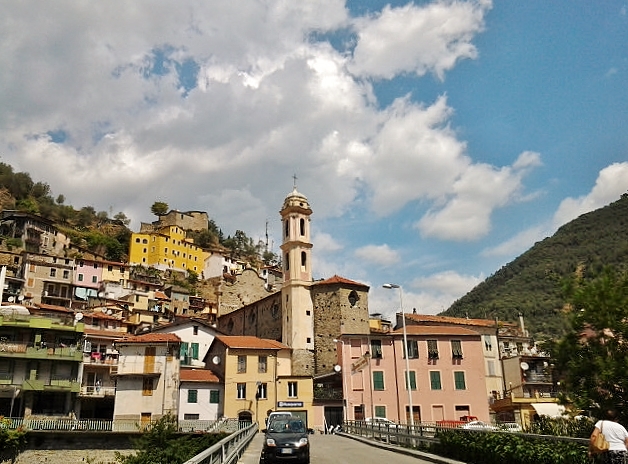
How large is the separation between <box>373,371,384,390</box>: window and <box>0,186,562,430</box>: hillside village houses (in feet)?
0.34

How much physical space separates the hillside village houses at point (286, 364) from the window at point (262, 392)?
0.10 m

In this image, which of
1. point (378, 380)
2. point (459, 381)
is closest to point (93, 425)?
point (378, 380)

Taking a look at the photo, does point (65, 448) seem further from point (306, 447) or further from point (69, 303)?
point (69, 303)

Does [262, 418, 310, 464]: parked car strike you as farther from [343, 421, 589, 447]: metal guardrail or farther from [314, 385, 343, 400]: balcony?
[314, 385, 343, 400]: balcony

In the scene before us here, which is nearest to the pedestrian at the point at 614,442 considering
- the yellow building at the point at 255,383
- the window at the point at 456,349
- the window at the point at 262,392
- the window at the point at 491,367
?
the yellow building at the point at 255,383

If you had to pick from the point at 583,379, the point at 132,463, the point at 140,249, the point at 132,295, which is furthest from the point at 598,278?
the point at 140,249

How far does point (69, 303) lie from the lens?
8125 cm

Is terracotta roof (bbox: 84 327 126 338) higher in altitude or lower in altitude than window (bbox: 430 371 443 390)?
higher

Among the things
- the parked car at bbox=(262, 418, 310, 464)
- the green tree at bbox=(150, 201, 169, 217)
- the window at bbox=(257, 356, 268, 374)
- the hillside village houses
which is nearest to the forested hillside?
the green tree at bbox=(150, 201, 169, 217)

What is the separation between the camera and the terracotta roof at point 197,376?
47.1 m

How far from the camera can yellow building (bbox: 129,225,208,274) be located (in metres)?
120

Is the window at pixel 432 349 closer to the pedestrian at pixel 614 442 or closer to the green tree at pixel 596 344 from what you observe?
the green tree at pixel 596 344

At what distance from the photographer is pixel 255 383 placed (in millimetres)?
48906

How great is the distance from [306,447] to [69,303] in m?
73.9
